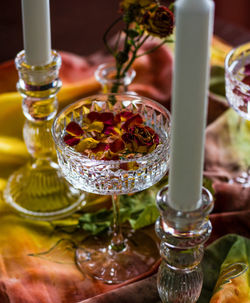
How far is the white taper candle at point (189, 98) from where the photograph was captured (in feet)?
1.53

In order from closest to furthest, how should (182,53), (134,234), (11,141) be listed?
(182,53) < (134,234) < (11,141)

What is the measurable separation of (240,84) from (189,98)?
47 cm

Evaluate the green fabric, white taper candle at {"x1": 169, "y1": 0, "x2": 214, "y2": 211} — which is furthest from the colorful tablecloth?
white taper candle at {"x1": 169, "y1": 0, "x2": 214, "y2": 211}

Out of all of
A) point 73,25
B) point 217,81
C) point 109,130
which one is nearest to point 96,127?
point 109,130

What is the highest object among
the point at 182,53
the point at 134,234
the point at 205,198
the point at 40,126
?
the point at 182,53

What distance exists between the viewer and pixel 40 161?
102 centimetres

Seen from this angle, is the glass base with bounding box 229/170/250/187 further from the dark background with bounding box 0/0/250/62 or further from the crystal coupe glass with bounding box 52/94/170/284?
the dark background with bounding box 0/0/250/62

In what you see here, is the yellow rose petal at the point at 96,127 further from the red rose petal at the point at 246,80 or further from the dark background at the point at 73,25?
the dark background at the point at 73,25

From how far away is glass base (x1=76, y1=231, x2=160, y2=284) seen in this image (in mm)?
860

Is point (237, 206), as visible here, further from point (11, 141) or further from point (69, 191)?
point (11, 141)

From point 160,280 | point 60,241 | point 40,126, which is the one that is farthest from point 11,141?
point 160,280

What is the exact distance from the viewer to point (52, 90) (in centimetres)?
91

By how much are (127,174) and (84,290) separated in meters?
0.21

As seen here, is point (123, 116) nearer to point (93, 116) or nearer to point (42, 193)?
point (93, 116)
